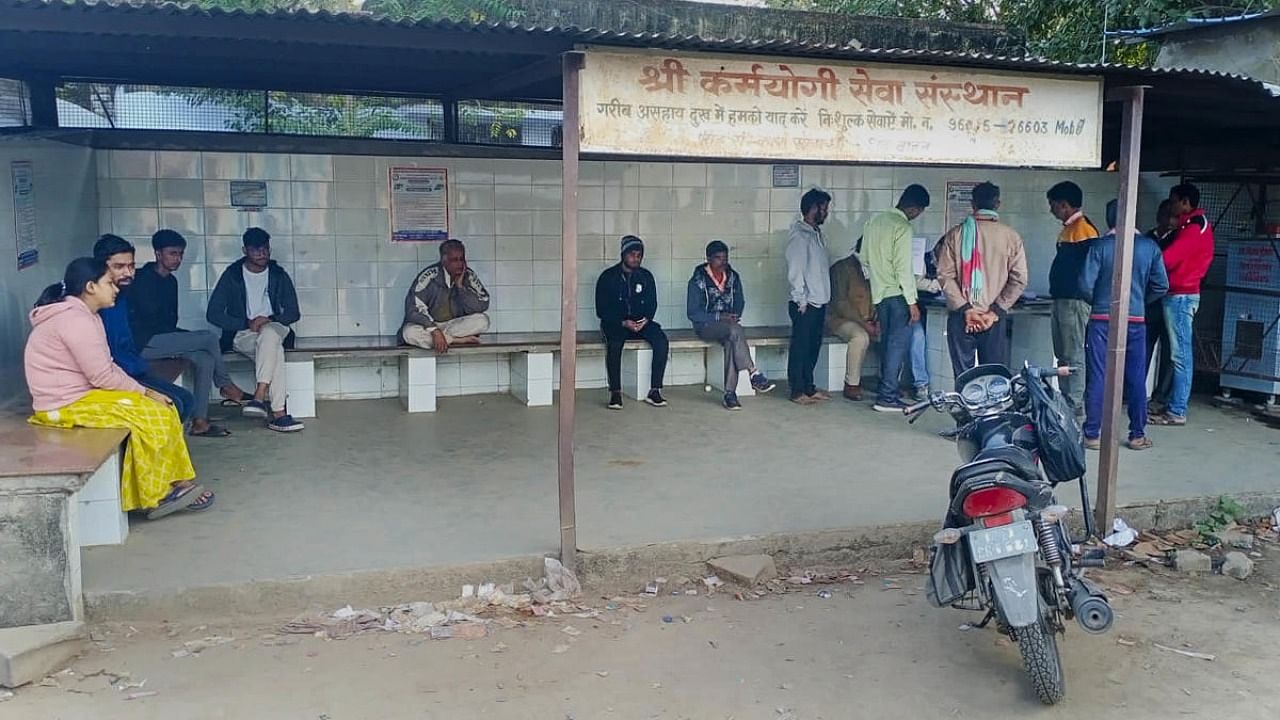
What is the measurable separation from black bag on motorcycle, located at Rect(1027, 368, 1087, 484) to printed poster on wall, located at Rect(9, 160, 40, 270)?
5.86 metres

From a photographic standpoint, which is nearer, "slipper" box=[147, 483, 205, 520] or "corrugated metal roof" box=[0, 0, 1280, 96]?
"corrugated metal roof" box=[0, 0, 1280, 96]

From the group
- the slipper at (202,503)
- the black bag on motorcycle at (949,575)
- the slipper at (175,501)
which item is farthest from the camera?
the slipper at (202,503)

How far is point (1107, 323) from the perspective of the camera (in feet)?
25.9

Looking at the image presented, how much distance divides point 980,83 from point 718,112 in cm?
159

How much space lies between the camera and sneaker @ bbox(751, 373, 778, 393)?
9727 millimetres

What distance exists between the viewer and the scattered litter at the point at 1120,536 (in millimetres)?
6496

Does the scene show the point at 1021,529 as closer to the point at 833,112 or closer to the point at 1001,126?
the point at 833,112

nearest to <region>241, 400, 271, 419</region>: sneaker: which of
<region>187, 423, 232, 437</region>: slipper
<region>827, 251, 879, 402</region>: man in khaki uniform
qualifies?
<region>187, 423, 232, 437</region>: slipper

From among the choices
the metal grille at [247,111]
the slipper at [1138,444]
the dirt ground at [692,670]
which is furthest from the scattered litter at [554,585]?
the metal grille at [247,111]

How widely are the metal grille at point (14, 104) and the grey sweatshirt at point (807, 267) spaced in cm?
586

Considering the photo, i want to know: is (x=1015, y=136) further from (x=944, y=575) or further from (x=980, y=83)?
(x=944, y=575)

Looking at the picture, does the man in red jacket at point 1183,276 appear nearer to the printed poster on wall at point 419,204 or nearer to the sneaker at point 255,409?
the printed poster on wall at point 419,204

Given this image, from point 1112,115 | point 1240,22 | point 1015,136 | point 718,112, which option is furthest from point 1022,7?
point 718,112

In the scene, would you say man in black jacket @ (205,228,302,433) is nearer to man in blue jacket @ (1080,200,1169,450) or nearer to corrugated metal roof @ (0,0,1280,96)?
corrugated metal roof @ (0,0,1280,96)
